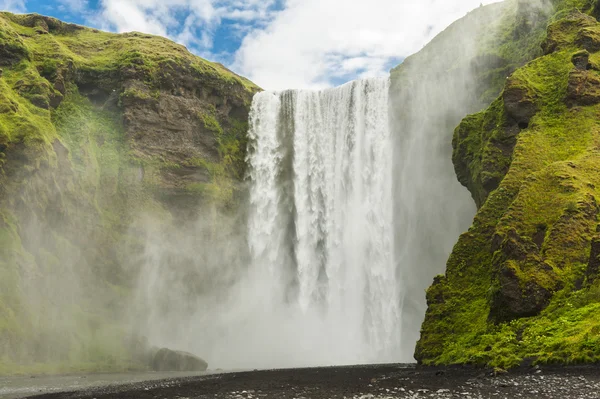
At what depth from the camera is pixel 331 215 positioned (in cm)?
5697

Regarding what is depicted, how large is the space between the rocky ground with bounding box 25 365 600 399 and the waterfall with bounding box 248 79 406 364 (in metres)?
24.0

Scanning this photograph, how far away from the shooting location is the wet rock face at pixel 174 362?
4141 centimetres

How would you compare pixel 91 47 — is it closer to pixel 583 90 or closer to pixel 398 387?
pixel 583 90

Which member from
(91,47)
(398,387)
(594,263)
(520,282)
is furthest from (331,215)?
(398,387)

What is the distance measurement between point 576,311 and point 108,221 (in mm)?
44294

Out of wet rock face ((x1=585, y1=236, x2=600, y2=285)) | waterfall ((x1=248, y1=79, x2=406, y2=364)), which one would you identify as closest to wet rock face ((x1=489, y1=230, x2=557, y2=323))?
wet rock face ((x1=585, y1=236, x2=600, y2=285))

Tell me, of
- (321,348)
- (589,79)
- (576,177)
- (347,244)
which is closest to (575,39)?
(589,79)

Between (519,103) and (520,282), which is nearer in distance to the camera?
(520,282)

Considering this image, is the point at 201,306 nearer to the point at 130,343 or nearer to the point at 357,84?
the point at 130,343

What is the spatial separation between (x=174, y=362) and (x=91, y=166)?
921 inches

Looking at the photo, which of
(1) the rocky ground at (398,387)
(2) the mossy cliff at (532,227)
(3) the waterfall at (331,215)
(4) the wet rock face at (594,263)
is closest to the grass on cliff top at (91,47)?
(3) the waterfall at (331,215)

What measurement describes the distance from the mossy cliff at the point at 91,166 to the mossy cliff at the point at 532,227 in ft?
92.6

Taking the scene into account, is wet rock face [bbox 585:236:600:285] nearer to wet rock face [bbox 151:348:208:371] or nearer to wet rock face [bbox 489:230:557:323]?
wet rock face [bbox 489:230:557:323]

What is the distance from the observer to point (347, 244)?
54.7 m
